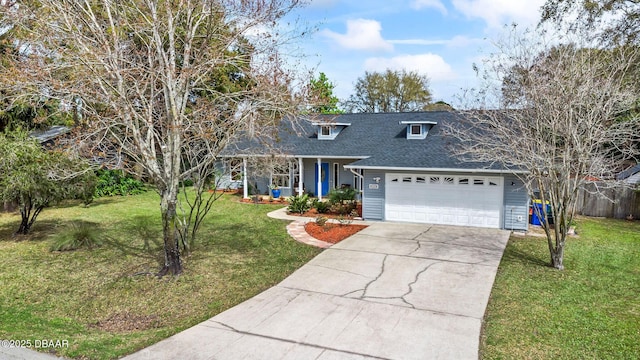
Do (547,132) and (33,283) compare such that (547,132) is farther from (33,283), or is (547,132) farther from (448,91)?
(33,283)

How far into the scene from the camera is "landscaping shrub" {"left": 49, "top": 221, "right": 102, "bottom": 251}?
11156 mm

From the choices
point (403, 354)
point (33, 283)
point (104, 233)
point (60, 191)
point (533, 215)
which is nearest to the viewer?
point (403, 354)

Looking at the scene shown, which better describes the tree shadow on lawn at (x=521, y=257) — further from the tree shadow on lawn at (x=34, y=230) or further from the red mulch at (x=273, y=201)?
the tree shadow on lawn at (x=34, y=230)

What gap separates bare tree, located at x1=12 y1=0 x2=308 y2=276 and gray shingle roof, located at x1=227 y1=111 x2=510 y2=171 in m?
4.29

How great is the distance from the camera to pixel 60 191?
11828 mm

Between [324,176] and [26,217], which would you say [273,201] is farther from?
[26,217]

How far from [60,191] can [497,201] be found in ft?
44.9

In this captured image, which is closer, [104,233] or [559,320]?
[559,320]

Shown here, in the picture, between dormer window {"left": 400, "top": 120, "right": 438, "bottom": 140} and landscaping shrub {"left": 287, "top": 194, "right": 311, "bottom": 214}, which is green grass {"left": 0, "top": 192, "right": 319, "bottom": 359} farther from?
dormer window {"left": 400, "top": 120, "right": 438, "bottom": 140}

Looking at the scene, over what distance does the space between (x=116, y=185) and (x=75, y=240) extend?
41.5ft

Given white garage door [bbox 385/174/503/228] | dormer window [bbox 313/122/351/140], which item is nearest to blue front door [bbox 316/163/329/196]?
dormer window [bbox 313/122/351/140]

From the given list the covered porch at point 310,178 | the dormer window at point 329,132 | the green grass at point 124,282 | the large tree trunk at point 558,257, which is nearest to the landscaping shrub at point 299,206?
the green grass at point 124,282

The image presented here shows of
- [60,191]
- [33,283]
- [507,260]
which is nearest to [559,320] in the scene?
[507,260]

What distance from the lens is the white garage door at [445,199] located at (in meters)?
13.9
